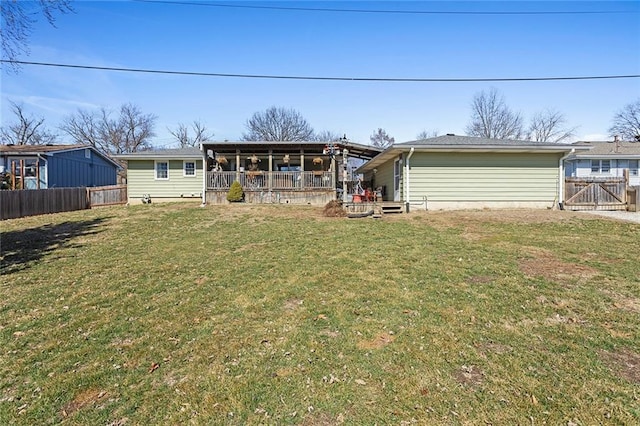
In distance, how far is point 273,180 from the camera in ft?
55.9

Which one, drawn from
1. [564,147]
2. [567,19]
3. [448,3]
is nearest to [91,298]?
[448,3]

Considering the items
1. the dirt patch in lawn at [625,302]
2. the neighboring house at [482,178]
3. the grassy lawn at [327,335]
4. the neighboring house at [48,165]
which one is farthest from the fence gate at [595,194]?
the neighboring house at [48,165]

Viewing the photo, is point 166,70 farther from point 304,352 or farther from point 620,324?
point 620,324

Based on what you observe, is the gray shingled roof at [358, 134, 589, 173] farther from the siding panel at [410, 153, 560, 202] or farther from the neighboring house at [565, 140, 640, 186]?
the neighboring house at [565, 140, 640, 186]

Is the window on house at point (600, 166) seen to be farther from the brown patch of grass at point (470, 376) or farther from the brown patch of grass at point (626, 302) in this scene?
the brown patch of grass at point (470, 376)

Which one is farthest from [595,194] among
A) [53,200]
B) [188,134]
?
[188,134]

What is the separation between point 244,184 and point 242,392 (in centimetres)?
1500

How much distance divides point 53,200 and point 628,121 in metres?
55.0

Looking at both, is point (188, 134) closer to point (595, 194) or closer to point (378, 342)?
point (595, 194)

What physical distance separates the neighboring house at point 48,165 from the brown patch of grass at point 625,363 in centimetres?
2506

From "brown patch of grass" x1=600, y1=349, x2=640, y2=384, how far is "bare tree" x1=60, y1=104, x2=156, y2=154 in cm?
4849

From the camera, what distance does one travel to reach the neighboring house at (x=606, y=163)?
22.2m

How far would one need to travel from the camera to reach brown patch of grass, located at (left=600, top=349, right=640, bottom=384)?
109 inches

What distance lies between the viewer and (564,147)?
12734 millimetres
